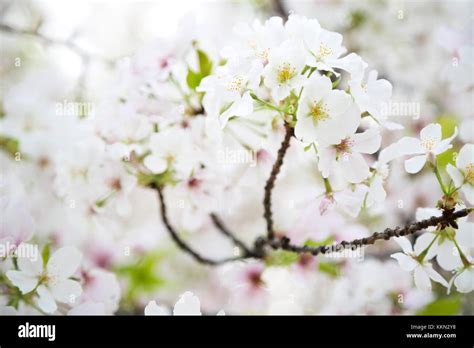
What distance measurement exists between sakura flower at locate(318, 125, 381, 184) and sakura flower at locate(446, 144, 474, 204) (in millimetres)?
103

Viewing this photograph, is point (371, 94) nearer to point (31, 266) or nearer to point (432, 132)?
point (432, 132)

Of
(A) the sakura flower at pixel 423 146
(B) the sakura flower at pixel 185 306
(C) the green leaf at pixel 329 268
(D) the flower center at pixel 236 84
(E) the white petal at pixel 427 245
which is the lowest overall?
(B) the sakura flower at pixel 185 306

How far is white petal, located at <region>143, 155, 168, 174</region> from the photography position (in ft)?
Result: 2.80

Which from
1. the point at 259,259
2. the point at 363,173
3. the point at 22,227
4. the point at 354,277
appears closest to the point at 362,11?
the point at 354,277

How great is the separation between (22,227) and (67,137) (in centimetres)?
31

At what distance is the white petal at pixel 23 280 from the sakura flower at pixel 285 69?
0.42 m

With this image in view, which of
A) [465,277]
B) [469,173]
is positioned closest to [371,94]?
[469,173]

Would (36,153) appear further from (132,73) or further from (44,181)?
(132,73)

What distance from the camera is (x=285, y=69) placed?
0.68 metres

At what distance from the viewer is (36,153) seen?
3.87ft

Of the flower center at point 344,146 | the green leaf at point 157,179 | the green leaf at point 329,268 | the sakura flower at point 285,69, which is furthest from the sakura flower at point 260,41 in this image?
the green leaf at point 329,268

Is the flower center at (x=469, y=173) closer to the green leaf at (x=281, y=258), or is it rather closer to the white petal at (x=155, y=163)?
the green leaf at (x=281, y=258)

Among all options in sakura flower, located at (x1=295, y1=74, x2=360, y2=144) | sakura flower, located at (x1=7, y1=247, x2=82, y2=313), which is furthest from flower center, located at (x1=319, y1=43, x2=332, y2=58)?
sakura flower, located at (x1=7, y1=247, x2=82, y2=313)

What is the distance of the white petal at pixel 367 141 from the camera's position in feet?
2.35
